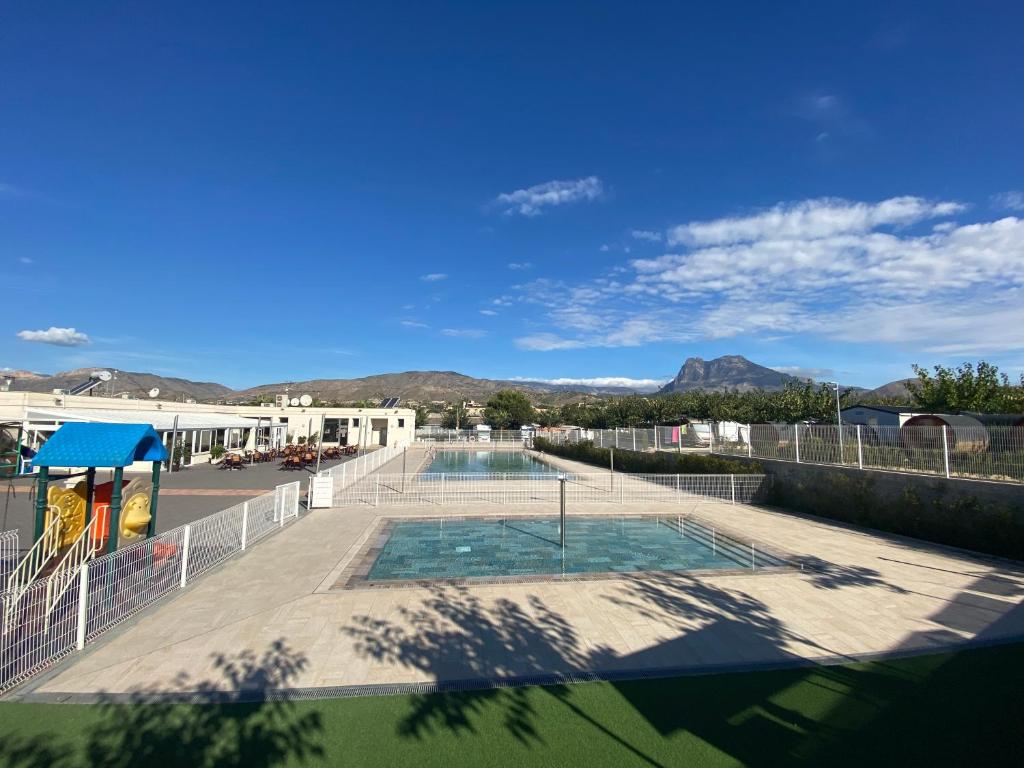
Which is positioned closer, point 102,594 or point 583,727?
point 583,727

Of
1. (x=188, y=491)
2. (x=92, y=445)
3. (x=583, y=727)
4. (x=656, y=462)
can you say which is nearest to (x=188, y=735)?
(x=583, y=727)

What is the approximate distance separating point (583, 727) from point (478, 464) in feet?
90.9

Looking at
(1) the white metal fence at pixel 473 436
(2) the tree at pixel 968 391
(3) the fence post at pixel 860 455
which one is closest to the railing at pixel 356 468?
(3) the fence post at pixel 860 455

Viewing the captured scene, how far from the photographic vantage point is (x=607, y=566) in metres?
8.95

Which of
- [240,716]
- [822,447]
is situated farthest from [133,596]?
[822,447]

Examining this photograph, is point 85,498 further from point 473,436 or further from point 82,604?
point 473,436

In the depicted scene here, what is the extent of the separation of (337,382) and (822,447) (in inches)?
4947

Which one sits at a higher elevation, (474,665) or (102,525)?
(102,525)

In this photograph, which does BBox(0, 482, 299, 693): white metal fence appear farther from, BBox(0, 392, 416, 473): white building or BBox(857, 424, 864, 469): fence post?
BBox(857, 424, 864, 469): fence post

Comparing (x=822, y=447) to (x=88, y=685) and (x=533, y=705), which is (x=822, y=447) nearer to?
(x=533, y=705)

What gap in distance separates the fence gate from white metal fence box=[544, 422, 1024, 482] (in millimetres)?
13071

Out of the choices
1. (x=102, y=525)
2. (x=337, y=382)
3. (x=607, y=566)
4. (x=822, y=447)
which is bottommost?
(x=607, y=566)

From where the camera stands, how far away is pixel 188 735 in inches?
140

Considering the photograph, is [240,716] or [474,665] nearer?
[240,716]
